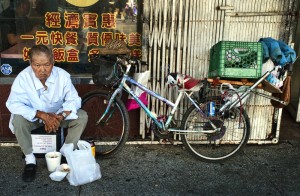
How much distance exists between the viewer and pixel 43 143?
391cm

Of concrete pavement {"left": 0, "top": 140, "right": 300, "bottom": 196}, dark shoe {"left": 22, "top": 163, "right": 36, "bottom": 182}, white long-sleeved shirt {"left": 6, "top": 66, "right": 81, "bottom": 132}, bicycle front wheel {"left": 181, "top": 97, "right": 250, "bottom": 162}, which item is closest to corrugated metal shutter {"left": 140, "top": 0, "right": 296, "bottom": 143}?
bicycle front wheel {"left": 181, "top": 97, "right": 250, "bottom": 162}

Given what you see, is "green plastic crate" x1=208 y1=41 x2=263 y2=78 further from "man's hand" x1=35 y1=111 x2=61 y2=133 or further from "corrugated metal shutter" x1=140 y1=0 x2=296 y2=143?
"man's hand" x1=35 y1=111 x2=61 y2=133

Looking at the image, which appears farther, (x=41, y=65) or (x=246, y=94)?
(x=246, y=94)

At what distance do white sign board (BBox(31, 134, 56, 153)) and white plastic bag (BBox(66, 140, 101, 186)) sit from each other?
0.38 meters

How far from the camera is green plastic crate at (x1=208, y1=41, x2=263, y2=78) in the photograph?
3.95 m

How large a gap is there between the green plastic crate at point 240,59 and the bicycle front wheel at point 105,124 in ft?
4.35

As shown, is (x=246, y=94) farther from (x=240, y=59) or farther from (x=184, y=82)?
(x=184, y=82)

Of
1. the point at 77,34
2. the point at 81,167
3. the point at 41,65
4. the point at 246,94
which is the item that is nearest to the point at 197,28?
the point at 246,94

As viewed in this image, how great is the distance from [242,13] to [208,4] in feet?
1.51

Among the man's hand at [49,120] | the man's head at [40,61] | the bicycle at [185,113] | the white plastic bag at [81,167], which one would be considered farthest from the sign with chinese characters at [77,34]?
the white plastic bag at [81,167]

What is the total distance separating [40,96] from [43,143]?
0.55m

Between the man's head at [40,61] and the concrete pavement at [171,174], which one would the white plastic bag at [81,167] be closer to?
the concrete pavement at [171,174]

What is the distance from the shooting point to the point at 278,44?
13.5ft

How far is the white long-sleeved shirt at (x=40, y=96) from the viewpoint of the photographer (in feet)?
12.1
